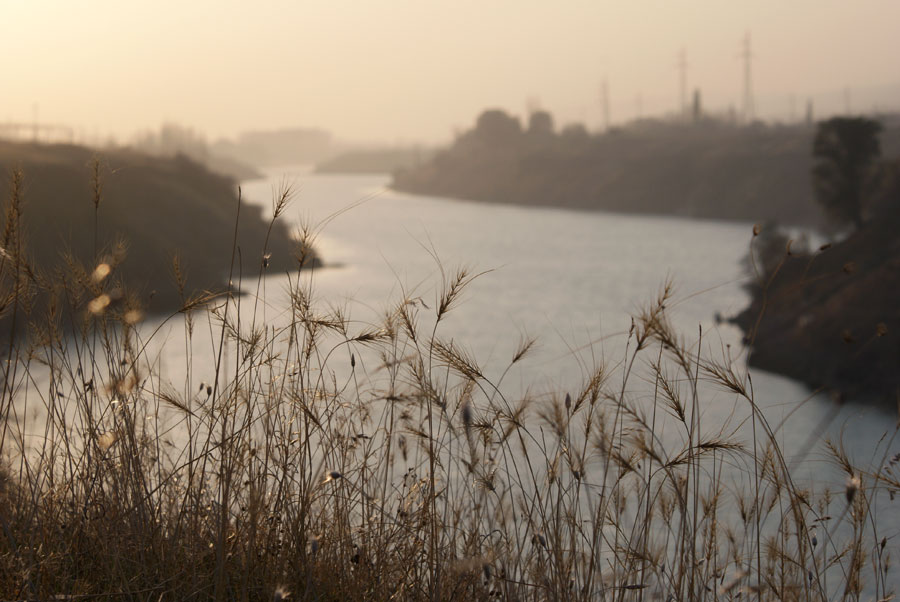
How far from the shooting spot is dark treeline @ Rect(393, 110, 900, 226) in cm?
8012

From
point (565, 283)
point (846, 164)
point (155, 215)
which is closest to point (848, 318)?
point (846, 164)

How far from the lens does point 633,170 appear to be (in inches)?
3738

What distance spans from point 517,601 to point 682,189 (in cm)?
8957

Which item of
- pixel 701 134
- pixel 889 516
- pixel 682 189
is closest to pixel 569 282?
pixel 889 516

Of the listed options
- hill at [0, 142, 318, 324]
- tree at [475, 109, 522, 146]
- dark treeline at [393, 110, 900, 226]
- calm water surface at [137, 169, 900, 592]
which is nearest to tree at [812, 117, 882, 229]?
calm water surface at [137, 169, 900, 592]

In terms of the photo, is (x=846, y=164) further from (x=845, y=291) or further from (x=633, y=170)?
(x=633, y=170)

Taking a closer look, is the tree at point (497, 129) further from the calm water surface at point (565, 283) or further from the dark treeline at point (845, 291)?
the dark treeline at point (845, 291)

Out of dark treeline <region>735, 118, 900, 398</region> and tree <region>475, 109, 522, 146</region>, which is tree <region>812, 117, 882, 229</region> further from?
tree <region>475, 109, 522, 146</region>

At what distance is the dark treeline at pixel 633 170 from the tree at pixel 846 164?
3282 cm

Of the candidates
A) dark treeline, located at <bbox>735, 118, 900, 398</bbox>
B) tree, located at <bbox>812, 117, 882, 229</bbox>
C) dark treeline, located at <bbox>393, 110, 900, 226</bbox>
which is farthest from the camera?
dark treeline, located at <bbox>393, 110, 900, 226</bbox>

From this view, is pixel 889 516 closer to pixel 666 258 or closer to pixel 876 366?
pixel 876 366

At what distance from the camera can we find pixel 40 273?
9.77 ft

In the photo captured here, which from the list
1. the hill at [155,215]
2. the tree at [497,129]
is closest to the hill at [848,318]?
the hill at [155,215]

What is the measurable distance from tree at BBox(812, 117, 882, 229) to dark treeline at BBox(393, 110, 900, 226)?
32.8m
